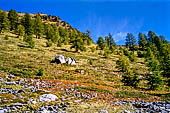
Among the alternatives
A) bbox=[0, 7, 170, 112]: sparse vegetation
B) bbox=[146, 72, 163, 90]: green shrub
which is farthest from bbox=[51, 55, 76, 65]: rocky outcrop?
bbox=[146, 72, 163, 90]: green shrub

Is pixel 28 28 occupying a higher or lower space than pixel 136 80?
higher

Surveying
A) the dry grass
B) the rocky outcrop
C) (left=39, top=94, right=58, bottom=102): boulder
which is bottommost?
(left=39, top=94, right=58, bottom=102): boulder

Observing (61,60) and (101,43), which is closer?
(61,60)

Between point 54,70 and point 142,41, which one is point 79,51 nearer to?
point 54,70

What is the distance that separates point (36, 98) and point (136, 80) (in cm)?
1990

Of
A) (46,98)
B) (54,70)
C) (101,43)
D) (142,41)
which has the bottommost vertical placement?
(46,98)

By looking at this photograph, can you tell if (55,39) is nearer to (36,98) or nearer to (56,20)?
(36,98)

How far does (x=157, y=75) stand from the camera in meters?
23.1

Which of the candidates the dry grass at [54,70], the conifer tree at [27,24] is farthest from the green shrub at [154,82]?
the conifer tree at [27,24]

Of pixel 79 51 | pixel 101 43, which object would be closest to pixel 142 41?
pixel 101 43

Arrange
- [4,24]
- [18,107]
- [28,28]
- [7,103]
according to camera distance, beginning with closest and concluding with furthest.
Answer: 1. [18,107]
2. [7,103]
3. [4,24]
4. [28,28]

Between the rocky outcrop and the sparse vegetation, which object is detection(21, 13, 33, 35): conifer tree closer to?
the sparse vegetation

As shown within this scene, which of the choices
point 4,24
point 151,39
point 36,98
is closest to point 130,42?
point 151,39

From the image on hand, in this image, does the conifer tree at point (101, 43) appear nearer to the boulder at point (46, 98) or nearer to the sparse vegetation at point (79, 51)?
the sparse vegetation at point (79, 51)
